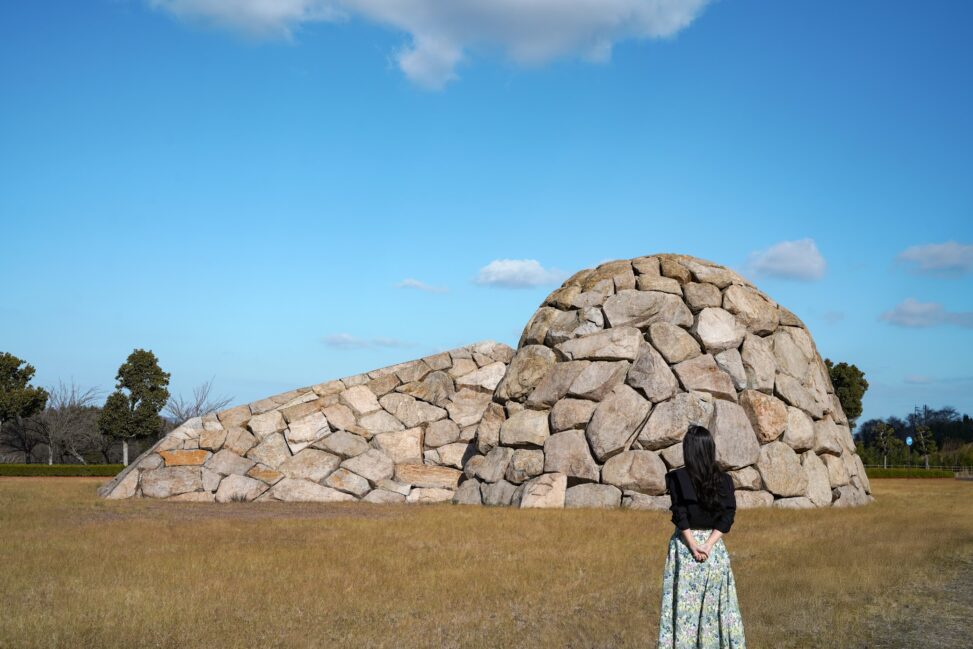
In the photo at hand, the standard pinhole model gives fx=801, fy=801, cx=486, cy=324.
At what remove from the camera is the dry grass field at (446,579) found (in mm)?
7312

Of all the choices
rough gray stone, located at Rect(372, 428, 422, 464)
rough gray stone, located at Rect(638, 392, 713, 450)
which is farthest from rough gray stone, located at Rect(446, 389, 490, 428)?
rough gray stone, located at Rect(638, 392, 713, 450)

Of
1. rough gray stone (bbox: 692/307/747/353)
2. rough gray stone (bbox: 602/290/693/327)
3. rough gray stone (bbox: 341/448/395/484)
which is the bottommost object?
rough gray stone (bbox: 341/448/395/484)

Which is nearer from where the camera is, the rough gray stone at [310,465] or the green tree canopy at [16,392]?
the rough gray stone at [310,465]

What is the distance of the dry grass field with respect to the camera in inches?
288

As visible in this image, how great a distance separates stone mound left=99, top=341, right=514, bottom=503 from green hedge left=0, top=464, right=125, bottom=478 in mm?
10553

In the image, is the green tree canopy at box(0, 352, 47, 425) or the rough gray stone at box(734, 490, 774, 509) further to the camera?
the green tree canopy at box(0, 352, 47, 425)

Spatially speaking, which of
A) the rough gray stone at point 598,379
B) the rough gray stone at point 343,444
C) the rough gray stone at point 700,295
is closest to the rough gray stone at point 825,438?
the rough gray stone at point 700,295

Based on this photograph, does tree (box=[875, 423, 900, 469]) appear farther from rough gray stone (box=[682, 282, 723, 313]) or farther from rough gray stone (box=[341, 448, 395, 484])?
rough gray stone (box=[341, 448, 395, 484])

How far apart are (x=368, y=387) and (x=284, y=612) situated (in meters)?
14.9

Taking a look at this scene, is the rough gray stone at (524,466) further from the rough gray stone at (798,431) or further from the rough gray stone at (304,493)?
the rough gray stone at (798,431)

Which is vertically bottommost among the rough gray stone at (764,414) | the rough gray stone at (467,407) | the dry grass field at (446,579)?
the dry grass field at (446,579)

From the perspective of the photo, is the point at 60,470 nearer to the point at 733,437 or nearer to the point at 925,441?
the point at 733,437

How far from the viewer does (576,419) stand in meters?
18.2

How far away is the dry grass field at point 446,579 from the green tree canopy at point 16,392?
26.3 m
